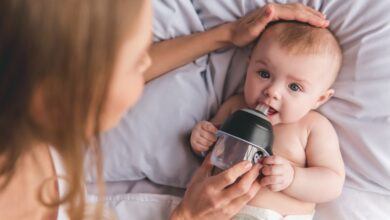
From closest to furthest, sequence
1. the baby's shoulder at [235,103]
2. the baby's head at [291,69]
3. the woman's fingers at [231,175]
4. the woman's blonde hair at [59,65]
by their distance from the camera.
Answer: the woman's blonde hair at [59,65], the woman's fingers at [231,175], the baby's head at [291,69], the baby's shoulder at [235,103]

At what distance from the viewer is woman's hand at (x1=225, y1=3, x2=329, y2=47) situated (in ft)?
3.51

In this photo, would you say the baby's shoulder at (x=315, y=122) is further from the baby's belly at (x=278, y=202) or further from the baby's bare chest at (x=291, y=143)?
the baby's belly at (x=278, y=202)

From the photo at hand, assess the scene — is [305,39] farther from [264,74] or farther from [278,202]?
[278,202]

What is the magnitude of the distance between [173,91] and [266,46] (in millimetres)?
244

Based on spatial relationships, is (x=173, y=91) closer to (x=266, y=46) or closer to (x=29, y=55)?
(x=266, y=46)

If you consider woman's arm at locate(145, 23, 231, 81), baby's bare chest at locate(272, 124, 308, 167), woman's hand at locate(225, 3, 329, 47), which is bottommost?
baby's bare chest at locate(272, 124, 308, 167)

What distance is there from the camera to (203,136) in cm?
110

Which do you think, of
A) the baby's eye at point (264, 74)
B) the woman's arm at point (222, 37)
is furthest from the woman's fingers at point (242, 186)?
the woman's arm at point (222, 37)

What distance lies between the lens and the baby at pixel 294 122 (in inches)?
41.1

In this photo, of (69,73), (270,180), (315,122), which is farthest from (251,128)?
(69,73)

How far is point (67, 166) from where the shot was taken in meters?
0.66

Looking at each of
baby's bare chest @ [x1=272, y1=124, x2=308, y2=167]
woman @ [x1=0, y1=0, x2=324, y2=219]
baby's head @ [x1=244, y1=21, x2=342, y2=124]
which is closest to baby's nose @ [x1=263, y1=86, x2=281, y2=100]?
baby's head @ [x1=244, y1=21, x2=342, y2=124]

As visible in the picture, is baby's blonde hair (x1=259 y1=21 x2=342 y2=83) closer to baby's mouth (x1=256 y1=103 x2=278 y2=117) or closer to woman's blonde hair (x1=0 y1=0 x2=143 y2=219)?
baby's mouth (x1=256 y1=103 x2=278 y2=117)

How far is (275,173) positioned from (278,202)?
9cm
